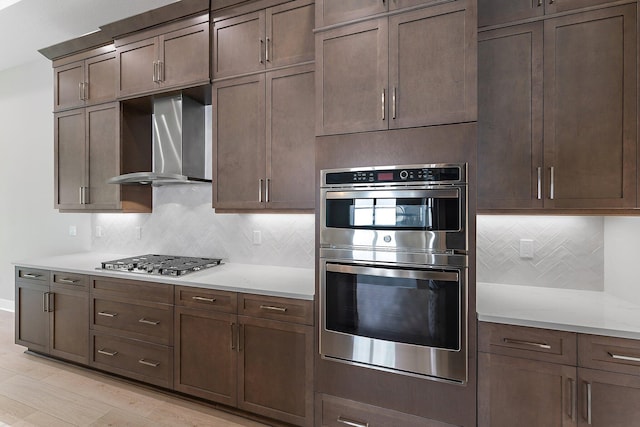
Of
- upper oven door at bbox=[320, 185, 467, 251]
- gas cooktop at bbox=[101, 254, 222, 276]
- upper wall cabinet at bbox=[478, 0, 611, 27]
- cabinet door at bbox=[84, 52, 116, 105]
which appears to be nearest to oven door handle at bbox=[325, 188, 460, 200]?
upper oven door at bbox=[320, 185, 467, 251]

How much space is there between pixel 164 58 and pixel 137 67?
0.34 m

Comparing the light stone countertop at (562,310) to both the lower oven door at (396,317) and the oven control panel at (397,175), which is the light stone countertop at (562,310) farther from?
the oven control panel at (397,175)

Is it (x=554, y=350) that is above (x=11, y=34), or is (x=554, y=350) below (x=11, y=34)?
below

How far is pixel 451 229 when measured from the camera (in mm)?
1656

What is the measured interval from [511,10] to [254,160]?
189cm

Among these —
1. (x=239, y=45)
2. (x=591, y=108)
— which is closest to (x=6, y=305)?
(x=239, y=45)

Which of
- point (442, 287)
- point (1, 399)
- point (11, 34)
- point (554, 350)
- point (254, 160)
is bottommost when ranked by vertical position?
point (1, 399)

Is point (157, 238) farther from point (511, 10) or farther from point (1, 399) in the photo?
point (511, 10)

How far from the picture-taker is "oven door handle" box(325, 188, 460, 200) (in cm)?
165

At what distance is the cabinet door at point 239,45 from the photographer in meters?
2.40

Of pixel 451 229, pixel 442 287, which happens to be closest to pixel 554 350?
pixel 442 287

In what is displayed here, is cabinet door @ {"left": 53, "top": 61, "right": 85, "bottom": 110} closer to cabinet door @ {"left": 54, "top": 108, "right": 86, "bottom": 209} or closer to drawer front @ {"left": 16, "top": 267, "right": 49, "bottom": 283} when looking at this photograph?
cabinet door @ {"left": 54, "top": 108, "right": 86, "bottom": 209}

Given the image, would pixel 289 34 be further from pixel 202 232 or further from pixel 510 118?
pixel 202 232

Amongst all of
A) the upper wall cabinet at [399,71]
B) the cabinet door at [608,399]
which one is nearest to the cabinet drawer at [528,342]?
the cabinet door at [608,399]
